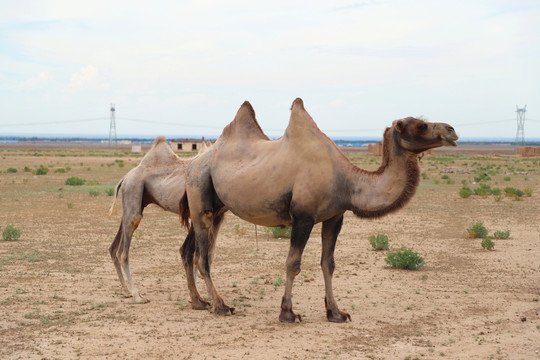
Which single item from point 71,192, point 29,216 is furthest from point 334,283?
point 71,192

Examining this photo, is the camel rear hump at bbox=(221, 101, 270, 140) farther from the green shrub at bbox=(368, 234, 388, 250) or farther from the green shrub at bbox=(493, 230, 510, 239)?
the green shrub at bbox=(493, 230, 510, 239)

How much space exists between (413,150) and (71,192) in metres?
22.8

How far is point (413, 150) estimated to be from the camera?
7.22m

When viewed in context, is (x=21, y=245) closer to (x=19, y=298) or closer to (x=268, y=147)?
(x=19, y=298)

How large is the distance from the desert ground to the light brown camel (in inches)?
28.6

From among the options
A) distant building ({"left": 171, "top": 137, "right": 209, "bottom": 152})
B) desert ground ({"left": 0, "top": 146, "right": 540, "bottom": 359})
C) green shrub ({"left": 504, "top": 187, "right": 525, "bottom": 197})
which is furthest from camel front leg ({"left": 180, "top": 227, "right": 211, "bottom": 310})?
distant building ({"left": 171, "top": 137, "right": 209, "bottom": 152})

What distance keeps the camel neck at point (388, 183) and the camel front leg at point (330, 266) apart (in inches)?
24.1

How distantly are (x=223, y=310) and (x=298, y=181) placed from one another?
225cm

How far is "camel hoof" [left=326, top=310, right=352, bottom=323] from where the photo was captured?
7.89m

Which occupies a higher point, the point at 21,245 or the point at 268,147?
the point at 268,147

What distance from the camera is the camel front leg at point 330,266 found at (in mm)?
7918

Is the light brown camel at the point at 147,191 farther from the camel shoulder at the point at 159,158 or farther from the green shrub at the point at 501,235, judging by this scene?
the green shrub at the point at 501,235

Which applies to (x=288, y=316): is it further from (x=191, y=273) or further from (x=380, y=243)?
(x=380, y=243)

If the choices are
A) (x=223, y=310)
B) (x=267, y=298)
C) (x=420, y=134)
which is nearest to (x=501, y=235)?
(x=267, y=298)
